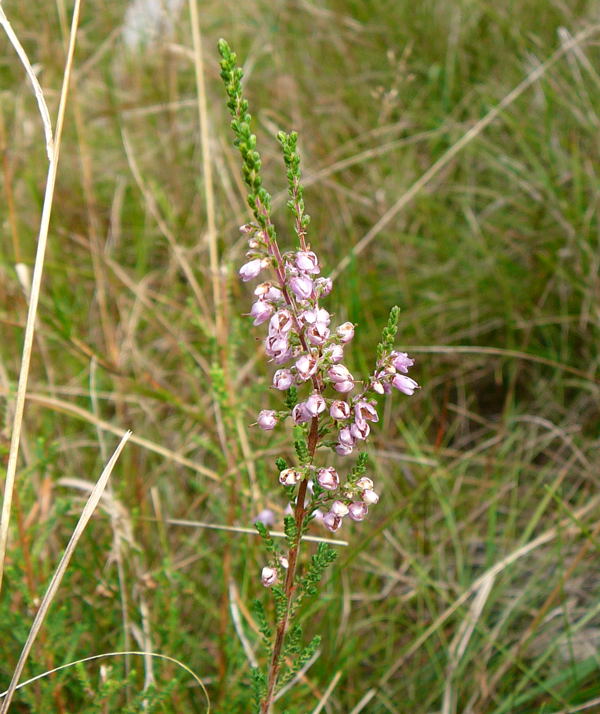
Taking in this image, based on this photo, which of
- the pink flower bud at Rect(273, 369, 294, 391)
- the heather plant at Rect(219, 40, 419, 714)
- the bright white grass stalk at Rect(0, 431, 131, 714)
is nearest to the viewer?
the heather plant at Rect(219, 40, 419, 714)

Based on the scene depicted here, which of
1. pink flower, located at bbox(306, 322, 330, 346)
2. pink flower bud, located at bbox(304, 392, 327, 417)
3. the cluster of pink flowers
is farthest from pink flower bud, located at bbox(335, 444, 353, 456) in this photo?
pink flower, located at bbox(306, 322, 330, 346)

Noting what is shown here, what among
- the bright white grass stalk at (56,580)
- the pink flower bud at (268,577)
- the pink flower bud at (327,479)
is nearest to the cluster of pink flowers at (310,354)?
the pink flower bud at (327,479)

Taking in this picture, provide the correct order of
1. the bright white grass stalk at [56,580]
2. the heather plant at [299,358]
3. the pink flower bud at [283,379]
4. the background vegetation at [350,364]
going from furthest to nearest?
the background vegetation at [350,364]
the bright white grass stalk at [56,580]
the pink flower bud at [283,379]
the heather plant at [299,358]

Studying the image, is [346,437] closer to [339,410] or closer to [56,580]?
[339,410]

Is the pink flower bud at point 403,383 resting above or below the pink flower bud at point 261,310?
below

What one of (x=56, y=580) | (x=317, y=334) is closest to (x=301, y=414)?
(x=317, y=334)

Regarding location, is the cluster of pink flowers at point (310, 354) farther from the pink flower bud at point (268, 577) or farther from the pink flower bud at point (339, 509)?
the pink flower bud at point (268, 577)

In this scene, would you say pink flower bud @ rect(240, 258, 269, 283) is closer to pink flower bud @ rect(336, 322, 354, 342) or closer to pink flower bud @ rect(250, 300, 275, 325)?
pink flower bud @ rect(250, 300, 275, 325)

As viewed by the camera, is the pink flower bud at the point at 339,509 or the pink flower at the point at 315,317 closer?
the pink flower at the point at 315,317

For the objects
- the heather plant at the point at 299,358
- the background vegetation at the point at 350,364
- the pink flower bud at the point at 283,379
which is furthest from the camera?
the background vegetation at the point at 350,364
